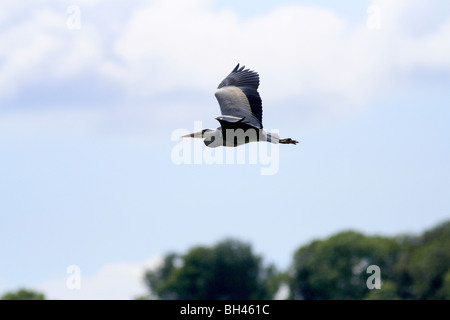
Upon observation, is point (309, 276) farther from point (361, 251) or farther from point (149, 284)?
point (149, 284)

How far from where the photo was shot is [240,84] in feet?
81.1

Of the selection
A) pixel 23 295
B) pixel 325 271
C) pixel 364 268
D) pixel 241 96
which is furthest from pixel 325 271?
pixel 241 96

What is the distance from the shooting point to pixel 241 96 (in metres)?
24.0

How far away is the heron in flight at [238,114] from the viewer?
21.9 m

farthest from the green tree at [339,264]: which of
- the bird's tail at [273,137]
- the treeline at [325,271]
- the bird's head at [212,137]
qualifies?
the bird's tail at [273,137]

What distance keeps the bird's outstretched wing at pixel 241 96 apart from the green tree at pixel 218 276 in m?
53.3

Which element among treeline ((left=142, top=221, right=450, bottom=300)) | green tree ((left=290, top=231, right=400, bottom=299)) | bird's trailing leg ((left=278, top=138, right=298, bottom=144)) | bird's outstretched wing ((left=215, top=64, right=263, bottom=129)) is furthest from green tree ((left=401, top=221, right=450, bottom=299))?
bird's trailing leg ((left=278, top=138, right=298, bottom=144))

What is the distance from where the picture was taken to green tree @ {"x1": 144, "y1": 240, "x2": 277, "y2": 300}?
7769cm

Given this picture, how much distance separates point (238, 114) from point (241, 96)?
37.3 inches

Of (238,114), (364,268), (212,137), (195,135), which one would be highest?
(364,268)

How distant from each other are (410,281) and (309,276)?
22.8 ft

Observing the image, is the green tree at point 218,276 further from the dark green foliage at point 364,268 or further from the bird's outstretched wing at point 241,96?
the bird's outstretched wing at point 241,96

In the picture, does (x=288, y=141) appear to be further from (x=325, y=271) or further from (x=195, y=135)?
(x=325, y=271)

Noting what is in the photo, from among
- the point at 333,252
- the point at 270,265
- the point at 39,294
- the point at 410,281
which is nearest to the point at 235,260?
the point at 270,265
